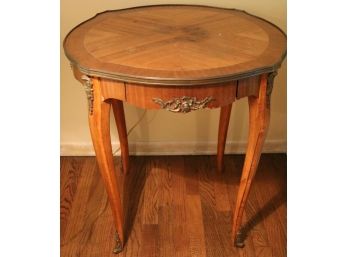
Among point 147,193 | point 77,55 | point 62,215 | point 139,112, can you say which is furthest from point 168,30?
point 62,215

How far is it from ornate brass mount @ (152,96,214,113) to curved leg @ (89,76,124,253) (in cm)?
16

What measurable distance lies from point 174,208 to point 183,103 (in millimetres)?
646

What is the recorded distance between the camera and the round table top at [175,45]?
1087mm

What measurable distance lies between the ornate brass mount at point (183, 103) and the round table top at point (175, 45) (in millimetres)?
57

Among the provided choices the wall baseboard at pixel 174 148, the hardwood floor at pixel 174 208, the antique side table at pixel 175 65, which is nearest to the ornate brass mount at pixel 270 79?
the antique side table at pixel 175 65

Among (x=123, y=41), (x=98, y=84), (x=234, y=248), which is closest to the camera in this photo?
(x=98, y=84)

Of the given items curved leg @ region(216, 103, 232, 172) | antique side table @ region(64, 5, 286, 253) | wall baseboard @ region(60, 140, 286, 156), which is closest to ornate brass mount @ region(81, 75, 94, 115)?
antique side table @ region(64, 5, 286, 253)

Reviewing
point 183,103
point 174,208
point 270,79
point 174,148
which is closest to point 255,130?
point 270,79

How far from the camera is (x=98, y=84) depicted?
3.76 ft

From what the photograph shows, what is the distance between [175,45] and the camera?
1.24 metres

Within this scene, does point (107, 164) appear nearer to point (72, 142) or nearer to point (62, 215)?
point (62, 215)

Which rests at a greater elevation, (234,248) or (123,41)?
(123,41)

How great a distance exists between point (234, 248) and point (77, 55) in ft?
2.62

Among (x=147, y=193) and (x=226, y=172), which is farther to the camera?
(x=226, y=172)
